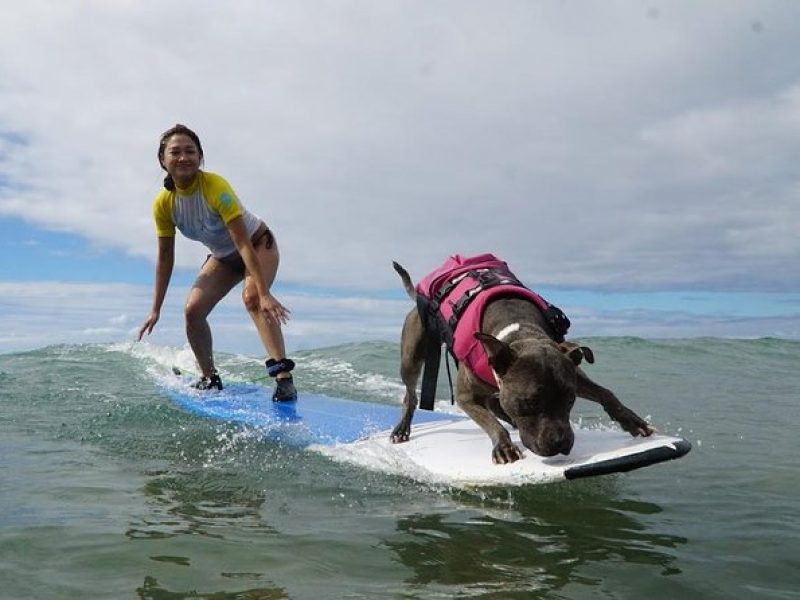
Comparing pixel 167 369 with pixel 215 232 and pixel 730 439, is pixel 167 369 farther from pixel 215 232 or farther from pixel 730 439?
pixel 730 439

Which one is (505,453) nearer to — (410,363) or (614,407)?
(614,407)

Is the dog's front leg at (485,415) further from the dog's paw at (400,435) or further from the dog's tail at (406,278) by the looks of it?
the dog's tail at (406,278)

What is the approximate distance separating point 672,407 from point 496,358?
214 inches

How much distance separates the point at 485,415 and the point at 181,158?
13.4 feet

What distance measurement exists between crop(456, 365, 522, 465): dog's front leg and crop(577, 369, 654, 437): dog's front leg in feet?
1.90

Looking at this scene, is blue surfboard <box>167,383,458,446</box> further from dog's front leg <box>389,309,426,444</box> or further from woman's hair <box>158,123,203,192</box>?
woman's hair <box>158,123,203,192</box>

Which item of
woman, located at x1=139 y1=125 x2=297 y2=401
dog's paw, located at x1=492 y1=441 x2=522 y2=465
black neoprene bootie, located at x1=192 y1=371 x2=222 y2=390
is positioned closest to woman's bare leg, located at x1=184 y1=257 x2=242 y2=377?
woman, located at x1=139 y1=125 x2=297 y2=401

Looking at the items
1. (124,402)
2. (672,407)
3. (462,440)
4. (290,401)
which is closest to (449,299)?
(462,440)

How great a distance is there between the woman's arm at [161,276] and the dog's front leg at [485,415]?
4075 millimetres

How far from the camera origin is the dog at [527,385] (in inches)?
161

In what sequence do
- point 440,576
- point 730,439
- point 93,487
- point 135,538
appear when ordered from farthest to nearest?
point 730,439, point 93,487, point 135,538, point 440,576

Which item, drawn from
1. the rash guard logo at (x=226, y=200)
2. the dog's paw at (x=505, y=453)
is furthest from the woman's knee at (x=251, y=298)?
the dog's paw at (x=505, y=453)

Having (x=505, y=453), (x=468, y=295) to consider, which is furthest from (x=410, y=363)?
(x=505, y=453)

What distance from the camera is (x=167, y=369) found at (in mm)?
12367
